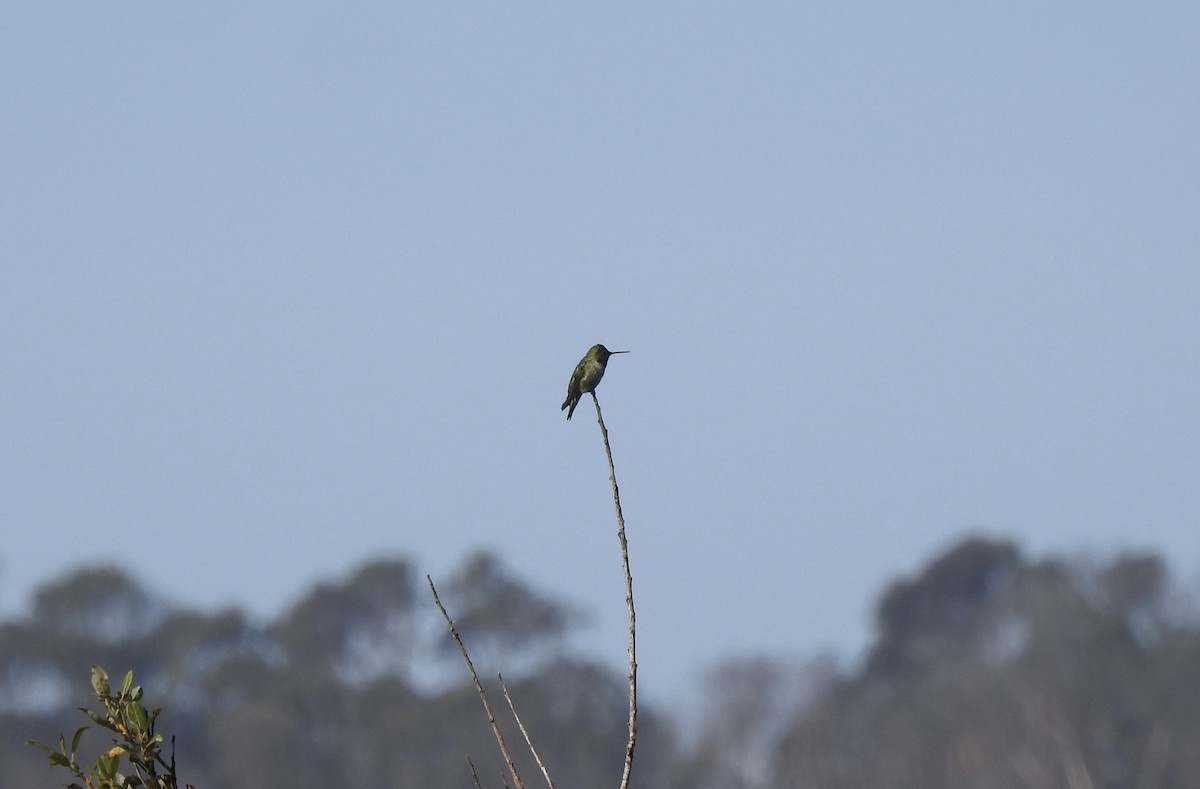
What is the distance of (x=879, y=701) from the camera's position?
3211 inches

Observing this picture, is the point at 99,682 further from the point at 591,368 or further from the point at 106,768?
the point at 591,368

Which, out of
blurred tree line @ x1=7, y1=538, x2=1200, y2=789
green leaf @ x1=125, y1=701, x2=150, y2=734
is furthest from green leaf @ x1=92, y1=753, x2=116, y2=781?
blurred tree line @ x1=7, y1=538, x2=1200, y2=789

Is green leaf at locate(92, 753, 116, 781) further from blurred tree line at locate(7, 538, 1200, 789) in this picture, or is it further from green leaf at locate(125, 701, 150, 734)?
blurred tree line at locate(7, 538, 1200, 789)

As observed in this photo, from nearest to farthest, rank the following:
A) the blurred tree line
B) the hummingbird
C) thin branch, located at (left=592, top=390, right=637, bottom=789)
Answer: thin branch, located at (left=592, top=390, right=637, bottom=789)
the hummingbird
the blurred tree line

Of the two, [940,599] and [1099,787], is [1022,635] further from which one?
[1099,787]

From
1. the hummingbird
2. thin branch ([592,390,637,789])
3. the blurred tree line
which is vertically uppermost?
the blurred tree line

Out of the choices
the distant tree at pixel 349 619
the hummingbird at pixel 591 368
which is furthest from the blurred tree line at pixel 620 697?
the hummingbird at pixel 591 368

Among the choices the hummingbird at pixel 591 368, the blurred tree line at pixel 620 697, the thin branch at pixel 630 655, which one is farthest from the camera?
the blurred tree line at pixel 620 697

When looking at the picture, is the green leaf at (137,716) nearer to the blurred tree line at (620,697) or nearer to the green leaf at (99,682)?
the green leaf at (99,682)

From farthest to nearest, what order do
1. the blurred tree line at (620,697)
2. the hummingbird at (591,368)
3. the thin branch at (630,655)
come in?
the blurred tree line at (620,697) → the hummingbird at (591,368) → the thin branch at (630,655)

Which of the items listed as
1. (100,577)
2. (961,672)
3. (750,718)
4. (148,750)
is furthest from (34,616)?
(148,750)

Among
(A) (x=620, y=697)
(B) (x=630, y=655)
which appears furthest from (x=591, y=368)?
(A) (x=620, y=697)

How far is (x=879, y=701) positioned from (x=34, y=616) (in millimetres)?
33321

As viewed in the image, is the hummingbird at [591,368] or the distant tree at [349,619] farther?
the distant tree at [349,619]
